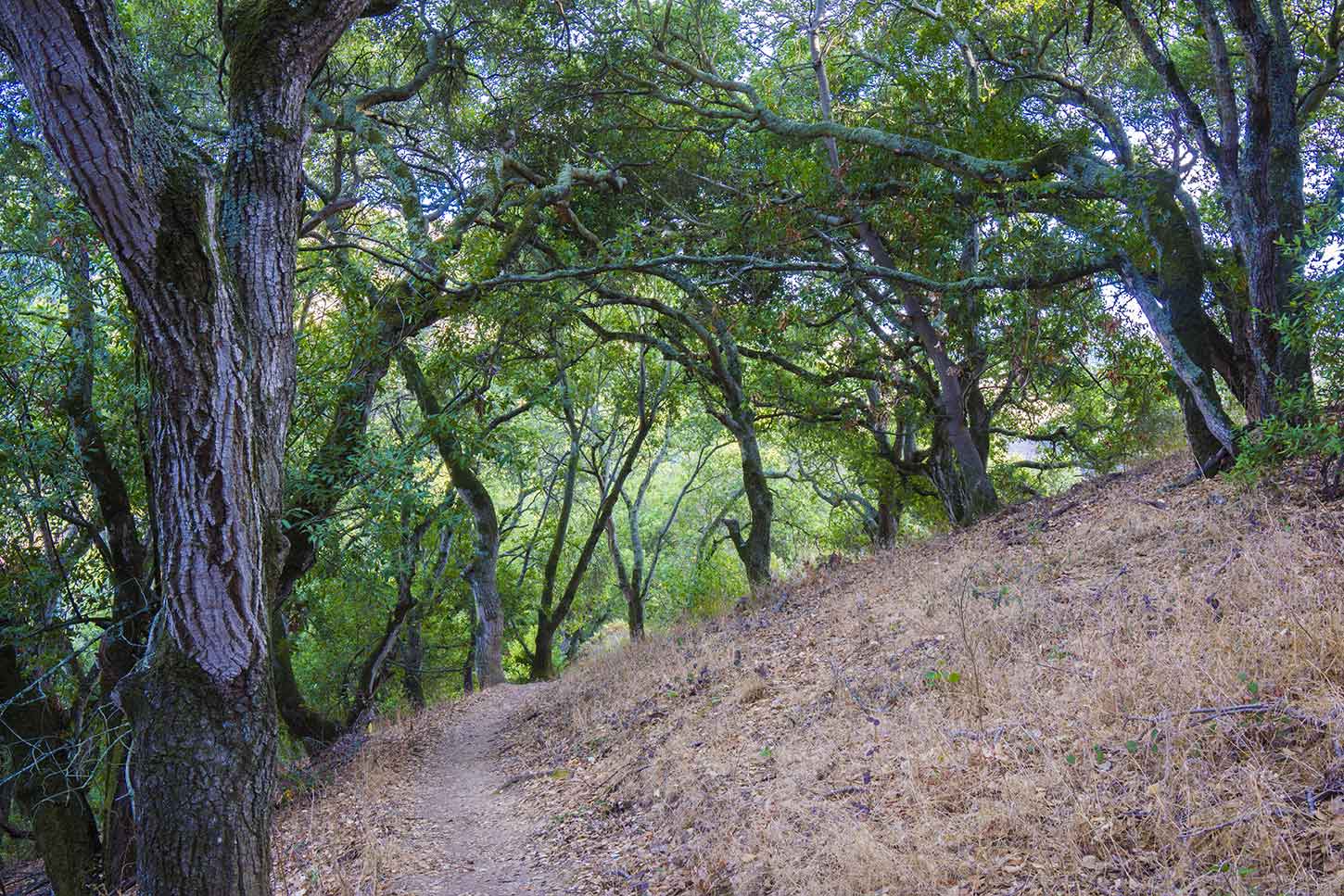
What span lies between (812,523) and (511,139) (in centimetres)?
1891

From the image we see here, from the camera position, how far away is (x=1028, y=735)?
4449 mm

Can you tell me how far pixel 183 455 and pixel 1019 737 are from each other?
4.47 m

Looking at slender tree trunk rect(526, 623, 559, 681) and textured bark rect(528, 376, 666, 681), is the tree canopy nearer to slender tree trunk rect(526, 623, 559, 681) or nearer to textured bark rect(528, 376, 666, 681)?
textured bark rect(528, 376, 666, 681)

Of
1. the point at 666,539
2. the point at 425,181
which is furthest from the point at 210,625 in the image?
the point at 666,539

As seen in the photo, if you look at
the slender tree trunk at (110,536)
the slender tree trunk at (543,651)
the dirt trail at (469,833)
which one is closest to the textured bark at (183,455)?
the dirt trail at (469,833)

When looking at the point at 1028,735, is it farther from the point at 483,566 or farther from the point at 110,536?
the point at 483,566

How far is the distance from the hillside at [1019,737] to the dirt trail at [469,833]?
181 millimetres

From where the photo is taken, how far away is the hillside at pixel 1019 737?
3422 millimetres

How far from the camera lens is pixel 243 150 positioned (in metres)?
4.39

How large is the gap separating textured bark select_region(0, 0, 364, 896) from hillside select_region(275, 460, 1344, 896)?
248 centimetres

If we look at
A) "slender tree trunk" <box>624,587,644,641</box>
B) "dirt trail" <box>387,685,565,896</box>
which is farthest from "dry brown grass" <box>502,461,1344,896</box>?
"slender tree trunk" <box>624,587,644,641</box>

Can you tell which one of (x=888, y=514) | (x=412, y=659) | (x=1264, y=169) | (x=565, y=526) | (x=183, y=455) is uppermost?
(x=1264, y=169)

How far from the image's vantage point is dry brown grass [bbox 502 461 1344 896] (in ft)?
11.2

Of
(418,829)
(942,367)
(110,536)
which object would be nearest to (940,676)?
(418,829)
